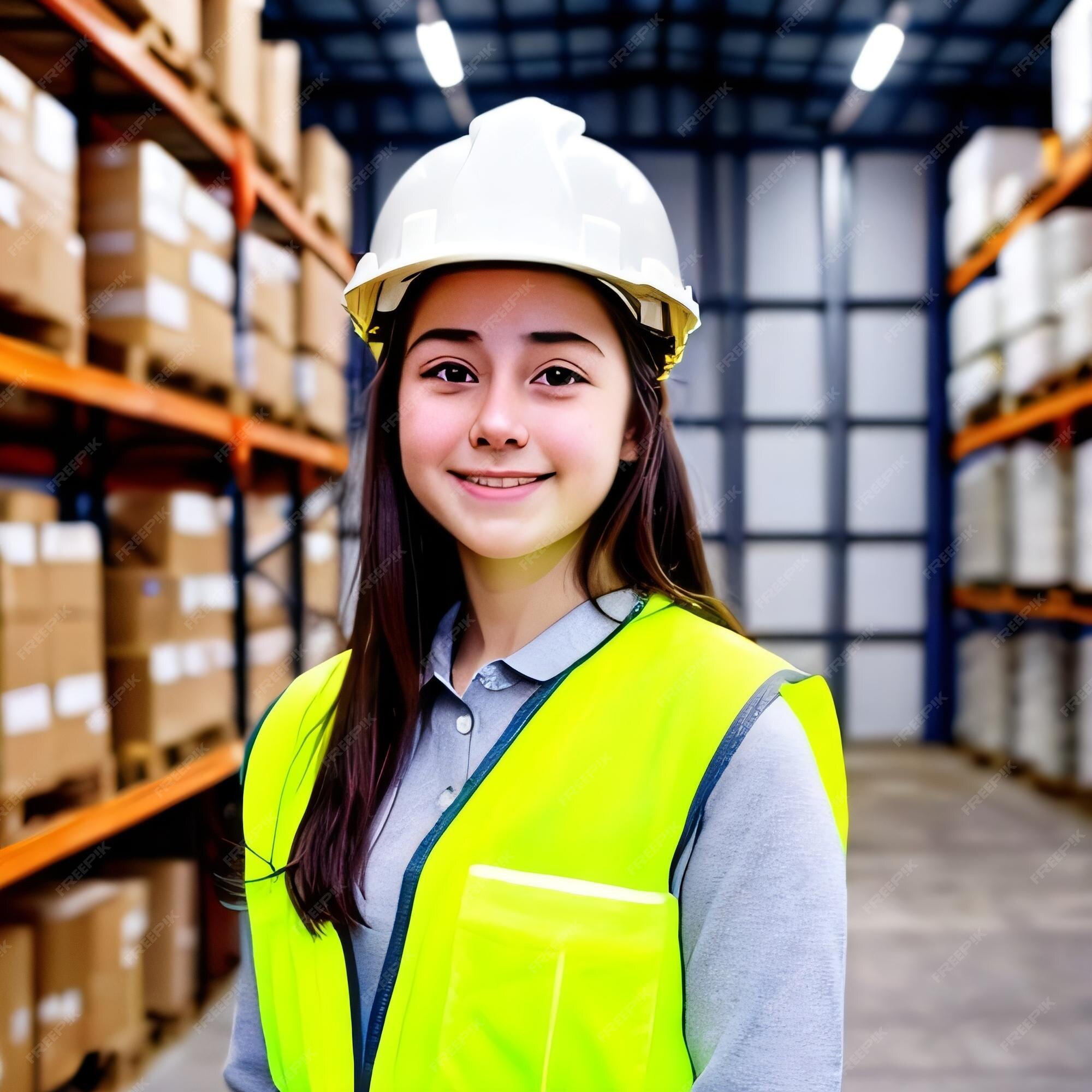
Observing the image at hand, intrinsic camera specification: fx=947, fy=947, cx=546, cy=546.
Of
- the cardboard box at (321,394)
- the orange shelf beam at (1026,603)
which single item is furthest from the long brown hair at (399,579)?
the orange shelf beam at (1026,603)

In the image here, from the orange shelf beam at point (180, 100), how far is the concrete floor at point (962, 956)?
3163 millimetres

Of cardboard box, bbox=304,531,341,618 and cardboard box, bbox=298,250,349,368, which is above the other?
cardboard box, bbox=298,250,349,368

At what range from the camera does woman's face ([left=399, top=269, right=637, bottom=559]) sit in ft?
3.38

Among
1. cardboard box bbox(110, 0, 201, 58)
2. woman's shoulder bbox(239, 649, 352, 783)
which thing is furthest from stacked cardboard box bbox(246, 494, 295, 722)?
woman's shoulder bbox(239, 649, 352, 783)

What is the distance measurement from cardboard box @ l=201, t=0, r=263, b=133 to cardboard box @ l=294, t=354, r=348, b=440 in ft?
3.72

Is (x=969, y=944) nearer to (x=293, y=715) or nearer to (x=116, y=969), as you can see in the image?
(x=116, y=969)

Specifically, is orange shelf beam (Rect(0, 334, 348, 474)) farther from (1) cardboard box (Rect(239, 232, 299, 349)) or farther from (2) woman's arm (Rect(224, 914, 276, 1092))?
(2) woman's arm (Rect(224, 914, 276, 1092))

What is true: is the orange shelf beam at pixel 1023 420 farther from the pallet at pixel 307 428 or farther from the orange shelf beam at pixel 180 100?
the orange shelf beam at pixel 180 100

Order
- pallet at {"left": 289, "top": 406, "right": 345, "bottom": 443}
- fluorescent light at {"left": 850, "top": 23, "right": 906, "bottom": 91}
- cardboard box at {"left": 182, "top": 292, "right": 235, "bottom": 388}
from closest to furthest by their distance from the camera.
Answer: cardboard box at {"left": 182, "top": 292, "right": 235, "bottom": 388} → pallet at {"left": 289, "top": 406, "right": 345, "bottom": 443} → fluorescent light at {"left": 850, "top": 23, "right": 906, "bottom": 91}

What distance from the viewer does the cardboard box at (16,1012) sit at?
2.42m

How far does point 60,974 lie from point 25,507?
4.30ft

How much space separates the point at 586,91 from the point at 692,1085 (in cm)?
916

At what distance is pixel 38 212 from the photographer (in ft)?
7.95

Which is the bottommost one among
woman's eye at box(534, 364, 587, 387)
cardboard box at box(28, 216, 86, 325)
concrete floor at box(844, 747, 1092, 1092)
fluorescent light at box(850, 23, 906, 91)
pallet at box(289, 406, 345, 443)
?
concrete floor at box(844, 747, 1092, 1092)
